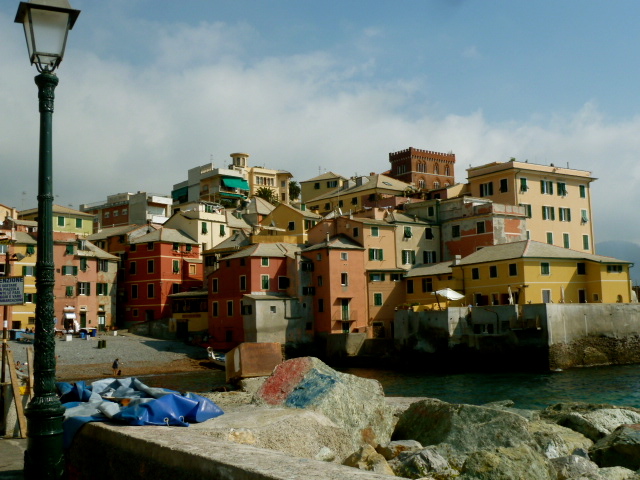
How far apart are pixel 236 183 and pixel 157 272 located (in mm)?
40625

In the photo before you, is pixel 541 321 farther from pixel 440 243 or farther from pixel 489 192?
pixel 489 192

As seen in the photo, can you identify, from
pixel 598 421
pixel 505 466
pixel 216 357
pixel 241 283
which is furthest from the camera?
pixel 241 283

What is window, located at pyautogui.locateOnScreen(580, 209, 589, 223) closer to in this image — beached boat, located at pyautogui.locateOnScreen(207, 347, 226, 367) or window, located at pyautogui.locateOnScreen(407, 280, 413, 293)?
window, located at pyautogui.locateOnScreen(407, 280, 413, 293)

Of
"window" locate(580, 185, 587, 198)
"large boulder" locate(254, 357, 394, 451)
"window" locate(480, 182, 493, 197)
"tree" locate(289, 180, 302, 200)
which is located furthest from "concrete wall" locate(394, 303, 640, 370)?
"tree" locate(289, 180, 302, 200)

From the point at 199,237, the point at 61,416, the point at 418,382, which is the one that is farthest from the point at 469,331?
the point at 61,416

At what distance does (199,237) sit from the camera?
80.2 meters

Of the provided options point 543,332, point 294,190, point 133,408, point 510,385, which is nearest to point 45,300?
point 133,408

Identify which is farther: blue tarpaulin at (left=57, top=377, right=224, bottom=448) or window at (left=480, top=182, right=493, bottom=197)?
window at (left=480, top=182, right=493, bottom=197)

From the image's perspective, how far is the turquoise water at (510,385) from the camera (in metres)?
34.4

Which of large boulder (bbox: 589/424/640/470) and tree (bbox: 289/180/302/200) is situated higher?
tree (bbox: 289/180/302/200)

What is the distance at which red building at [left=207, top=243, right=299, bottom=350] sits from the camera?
212 feet

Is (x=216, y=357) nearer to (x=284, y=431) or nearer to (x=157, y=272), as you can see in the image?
(x=157, y=272)

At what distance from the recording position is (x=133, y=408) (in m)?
9.36

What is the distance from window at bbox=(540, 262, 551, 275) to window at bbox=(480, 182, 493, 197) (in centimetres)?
2117
